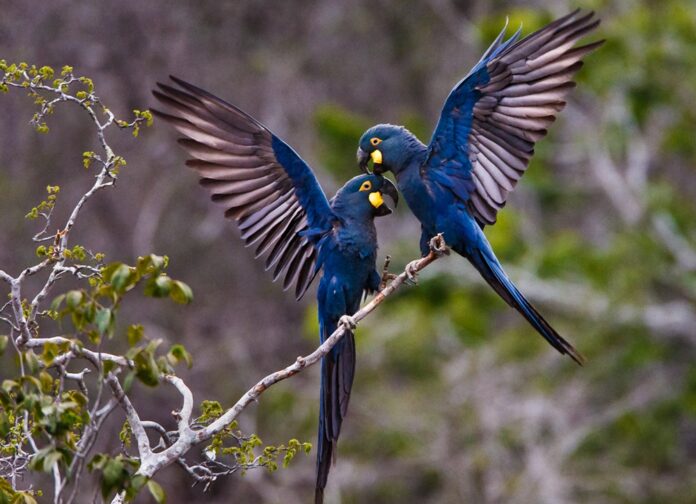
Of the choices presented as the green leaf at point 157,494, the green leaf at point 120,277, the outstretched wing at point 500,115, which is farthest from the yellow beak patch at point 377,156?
the green leaf at point 157,494

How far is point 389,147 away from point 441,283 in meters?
5.73

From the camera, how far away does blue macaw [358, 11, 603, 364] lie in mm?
4633

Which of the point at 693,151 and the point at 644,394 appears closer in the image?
the point at 693,151

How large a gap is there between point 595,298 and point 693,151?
5.47 ft

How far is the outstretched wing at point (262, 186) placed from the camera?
4785mm

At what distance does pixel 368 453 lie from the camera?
1177 cm

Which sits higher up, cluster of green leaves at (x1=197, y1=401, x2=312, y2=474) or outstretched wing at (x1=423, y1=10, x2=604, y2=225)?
outstretched wing at (x1=423, y1=10, x2=604, y2=225)

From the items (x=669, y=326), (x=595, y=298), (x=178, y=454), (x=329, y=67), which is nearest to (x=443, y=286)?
(x=595, y=298)

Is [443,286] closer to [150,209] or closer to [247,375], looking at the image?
[247,375]

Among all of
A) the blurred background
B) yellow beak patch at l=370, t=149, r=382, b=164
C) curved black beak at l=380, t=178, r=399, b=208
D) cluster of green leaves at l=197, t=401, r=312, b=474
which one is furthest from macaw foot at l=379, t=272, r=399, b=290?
the blurred background

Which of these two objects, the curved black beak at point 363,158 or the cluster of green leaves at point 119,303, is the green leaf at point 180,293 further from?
the curved black beak at point 363,158

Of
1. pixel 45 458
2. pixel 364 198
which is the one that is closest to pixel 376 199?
pixel 364 198

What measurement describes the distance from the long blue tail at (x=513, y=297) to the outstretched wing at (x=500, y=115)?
0.22 meters

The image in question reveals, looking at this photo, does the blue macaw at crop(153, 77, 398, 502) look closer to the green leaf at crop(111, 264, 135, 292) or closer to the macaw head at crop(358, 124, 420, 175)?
the macaw head at crop(358, 124, 420, 175)
